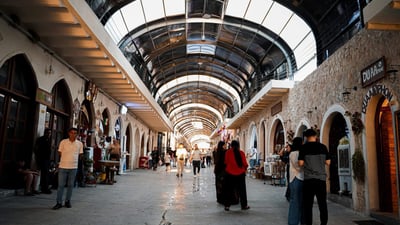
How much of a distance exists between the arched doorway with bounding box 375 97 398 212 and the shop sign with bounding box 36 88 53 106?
6.96m

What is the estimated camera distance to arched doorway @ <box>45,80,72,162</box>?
8352 millimetres

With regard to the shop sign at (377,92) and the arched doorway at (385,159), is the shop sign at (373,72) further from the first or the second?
the arched doorway at (385,159)

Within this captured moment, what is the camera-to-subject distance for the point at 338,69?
23.9 feet

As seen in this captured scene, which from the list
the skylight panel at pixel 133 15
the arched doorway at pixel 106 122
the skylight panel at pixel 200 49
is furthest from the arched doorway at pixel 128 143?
the skylight panel at pixel 133 15

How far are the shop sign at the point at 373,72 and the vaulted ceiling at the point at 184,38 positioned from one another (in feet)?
6.73

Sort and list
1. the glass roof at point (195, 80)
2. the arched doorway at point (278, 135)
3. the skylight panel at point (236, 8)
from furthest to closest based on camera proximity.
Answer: the glass roof at point (195, 80), the arched doorway at point (278, 135), the skylight panel at point (236, 8)

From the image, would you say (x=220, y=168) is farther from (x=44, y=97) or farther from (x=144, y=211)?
(x=44, y=97)

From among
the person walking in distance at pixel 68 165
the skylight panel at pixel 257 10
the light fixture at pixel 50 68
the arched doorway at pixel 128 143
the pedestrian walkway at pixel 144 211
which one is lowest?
the pedestrian walkway at pixel 144 211

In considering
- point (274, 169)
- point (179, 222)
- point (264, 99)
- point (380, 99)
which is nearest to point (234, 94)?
point (264, 99)

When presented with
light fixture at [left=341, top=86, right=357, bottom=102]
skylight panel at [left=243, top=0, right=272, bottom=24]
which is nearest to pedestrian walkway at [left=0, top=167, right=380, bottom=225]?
light fixture at [left=341, top=86, right=357, bottom=102]

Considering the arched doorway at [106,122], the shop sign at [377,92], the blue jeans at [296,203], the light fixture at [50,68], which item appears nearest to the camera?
the blue jeans at [296,203]

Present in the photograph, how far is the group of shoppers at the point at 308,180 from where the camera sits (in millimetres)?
4297

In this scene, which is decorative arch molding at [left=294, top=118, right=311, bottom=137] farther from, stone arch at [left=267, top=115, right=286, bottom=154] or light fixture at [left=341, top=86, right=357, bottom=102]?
stone arch at [left=267, top=115, right=286, bottom=154]

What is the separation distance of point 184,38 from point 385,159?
1072 centimetres
